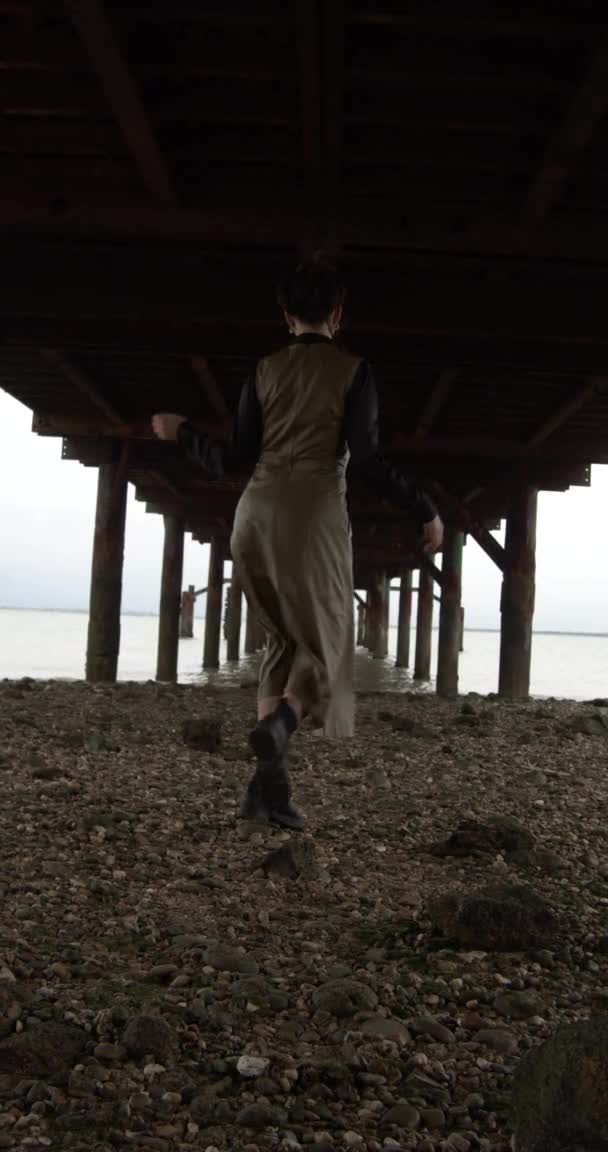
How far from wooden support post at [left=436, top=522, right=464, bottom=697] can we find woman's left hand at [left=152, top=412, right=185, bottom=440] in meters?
12.8

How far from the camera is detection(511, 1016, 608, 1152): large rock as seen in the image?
61.2 inches

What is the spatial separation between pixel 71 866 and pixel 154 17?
3.13 meters

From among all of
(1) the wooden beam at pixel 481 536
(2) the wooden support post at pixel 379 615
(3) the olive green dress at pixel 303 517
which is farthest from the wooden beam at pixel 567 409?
(2) the wooden support post at pixel 379 615

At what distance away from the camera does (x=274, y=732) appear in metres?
3.45

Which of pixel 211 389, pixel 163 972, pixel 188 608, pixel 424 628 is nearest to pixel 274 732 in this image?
pixel 163 972

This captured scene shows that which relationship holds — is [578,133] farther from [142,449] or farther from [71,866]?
[142,449]

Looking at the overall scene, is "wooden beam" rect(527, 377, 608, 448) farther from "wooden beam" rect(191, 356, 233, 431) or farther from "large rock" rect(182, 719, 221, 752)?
"large rock" rect(182, 719, 221, 752)

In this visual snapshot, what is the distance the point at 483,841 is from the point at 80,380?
24.4ft

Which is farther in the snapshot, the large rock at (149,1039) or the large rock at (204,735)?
the large rock at (204,735)

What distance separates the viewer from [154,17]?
3883 millimetres

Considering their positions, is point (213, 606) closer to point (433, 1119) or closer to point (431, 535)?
point (431, 535)

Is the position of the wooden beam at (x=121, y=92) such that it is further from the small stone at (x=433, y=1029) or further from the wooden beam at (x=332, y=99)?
the small stone at (x=433, y=1029)

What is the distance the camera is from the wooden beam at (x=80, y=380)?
30.3 ft

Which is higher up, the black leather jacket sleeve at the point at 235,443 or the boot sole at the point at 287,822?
the black leather jacket sleeve at the point at 235,443
